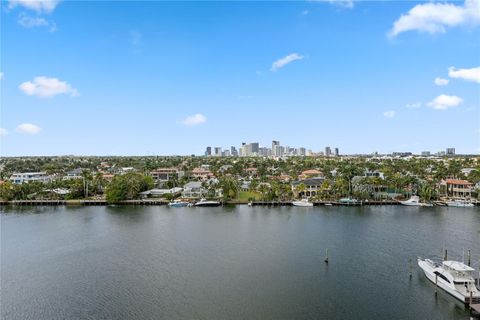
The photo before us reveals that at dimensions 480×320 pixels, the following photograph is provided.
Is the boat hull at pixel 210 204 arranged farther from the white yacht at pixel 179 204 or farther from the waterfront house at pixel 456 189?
the waterfront house at pixel 456 189

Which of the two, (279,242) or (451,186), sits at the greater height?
(451,186)

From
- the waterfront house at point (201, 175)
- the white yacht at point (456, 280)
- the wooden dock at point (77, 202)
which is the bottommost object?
the white yacht at point (456, 280)

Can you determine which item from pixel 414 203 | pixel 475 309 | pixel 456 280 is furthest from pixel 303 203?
pixel 475 309

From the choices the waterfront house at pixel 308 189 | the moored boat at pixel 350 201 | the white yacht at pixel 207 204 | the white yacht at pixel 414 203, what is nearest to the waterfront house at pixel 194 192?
the white yacht at pixel 207 204

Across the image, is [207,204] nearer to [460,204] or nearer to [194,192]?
[194,192]

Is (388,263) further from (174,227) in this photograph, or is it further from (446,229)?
(174,227)

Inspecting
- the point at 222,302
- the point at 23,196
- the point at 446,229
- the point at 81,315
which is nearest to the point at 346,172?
the point at 446,229

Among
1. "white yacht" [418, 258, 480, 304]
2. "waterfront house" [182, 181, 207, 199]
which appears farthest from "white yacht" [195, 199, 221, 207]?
"white yacht" [418, 258, 480, 304]
